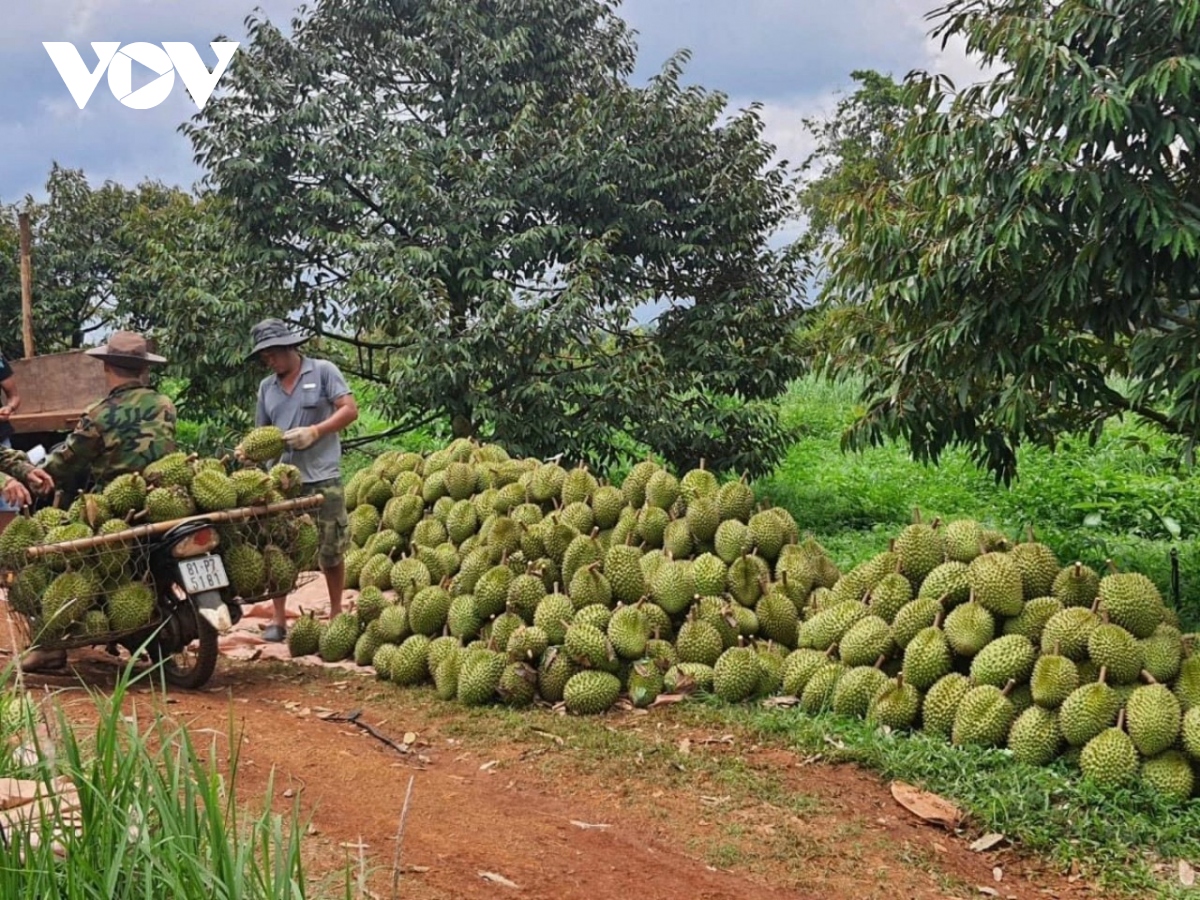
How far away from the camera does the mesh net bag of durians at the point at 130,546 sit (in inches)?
208

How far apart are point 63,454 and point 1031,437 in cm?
535

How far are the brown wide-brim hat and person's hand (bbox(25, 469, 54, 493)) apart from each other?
631mm

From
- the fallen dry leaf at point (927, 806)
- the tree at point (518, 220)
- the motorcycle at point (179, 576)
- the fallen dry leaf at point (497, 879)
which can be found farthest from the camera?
the tree at point (518, 220)

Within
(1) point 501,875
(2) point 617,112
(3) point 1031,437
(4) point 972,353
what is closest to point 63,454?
(1) point 501,875

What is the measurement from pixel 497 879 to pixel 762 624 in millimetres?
2649

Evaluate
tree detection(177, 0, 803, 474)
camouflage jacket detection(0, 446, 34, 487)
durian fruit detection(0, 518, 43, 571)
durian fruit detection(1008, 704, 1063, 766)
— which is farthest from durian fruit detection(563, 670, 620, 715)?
tree detection(177, 0, 803, 474)

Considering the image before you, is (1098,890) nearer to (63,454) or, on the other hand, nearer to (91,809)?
(91,809)

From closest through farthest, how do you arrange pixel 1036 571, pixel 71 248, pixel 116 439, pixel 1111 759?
pixel 1111 759 < pixel 1036 571 < pixel 116 439 < pixel 71 248

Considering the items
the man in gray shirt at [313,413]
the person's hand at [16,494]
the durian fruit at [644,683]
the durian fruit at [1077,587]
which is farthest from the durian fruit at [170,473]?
the durian fruit at [1077,587]

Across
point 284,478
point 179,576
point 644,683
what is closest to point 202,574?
point 179,576

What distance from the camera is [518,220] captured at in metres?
10.9

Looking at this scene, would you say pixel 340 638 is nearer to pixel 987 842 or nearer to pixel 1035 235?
pixel 987 842

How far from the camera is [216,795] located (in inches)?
91.0

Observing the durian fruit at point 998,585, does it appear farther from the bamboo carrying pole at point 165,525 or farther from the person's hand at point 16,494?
the person's hand at point 16,494
